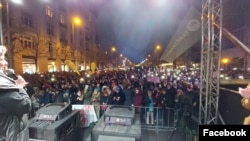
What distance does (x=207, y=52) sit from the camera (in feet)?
22.4

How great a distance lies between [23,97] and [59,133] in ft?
11.3

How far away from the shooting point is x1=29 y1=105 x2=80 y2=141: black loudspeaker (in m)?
5.08

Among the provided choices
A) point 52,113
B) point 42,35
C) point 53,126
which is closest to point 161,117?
point 52,113

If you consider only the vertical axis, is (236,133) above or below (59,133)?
above

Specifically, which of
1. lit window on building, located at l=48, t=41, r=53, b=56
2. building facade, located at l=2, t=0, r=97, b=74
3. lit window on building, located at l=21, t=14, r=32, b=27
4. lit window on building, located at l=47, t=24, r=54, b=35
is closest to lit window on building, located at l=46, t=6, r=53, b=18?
building facade, located at l=2, t=0, r=97, b=74

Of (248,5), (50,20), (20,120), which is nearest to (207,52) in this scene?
(20,120)

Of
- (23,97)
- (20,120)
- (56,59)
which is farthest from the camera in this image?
(56,59)

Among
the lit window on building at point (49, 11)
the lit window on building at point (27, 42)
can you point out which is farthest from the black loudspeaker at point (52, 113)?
the lit window on building at point (49, 11)

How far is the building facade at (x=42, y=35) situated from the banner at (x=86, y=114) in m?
8.93

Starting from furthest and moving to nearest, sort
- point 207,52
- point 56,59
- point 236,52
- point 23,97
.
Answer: point 56,59 → point 236,52 → point 207,52 → point 23,97

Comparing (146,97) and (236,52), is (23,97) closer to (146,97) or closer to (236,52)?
(146,97)

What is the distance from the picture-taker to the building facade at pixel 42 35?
22.1 metres

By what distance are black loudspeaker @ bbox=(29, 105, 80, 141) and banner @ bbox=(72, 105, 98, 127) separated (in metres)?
1.92

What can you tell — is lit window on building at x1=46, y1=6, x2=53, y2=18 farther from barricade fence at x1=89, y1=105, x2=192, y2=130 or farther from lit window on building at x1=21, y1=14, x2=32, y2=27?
barricade fence at x1=89, y1=105, x2=192, y2=130
